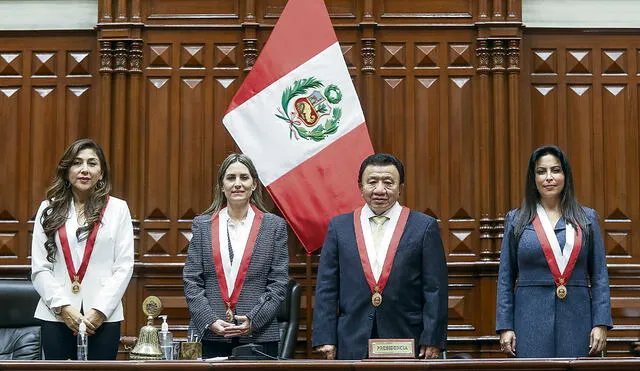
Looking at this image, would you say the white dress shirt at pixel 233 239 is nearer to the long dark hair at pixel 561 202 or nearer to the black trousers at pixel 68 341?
the black trousers at pixel 68 341

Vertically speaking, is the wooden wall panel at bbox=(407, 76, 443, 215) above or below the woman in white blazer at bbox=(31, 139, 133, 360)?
above

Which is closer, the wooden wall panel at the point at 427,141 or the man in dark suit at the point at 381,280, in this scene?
the man in dark suit at the point at 381,280

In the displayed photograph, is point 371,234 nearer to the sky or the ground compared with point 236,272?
nearer to the sky

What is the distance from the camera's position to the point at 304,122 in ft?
24.0

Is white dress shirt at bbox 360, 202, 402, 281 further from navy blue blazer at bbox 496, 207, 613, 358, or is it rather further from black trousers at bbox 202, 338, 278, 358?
black trousers at bbox 202, 338, 278, 358

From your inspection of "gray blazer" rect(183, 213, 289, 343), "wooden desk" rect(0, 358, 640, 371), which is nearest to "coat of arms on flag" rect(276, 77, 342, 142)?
"gray blazer" rect(183, 213, 289, 343)

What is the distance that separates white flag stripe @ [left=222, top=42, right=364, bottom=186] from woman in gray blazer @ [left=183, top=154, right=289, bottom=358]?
128cm

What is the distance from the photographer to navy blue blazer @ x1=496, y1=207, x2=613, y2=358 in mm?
5387

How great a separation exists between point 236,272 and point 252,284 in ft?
0.35

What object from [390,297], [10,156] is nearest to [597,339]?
[390,297]

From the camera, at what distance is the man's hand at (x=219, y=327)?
5508 mm

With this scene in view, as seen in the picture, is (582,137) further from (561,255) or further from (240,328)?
(240,328)

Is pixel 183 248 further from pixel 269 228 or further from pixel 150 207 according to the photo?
pixel 269 228

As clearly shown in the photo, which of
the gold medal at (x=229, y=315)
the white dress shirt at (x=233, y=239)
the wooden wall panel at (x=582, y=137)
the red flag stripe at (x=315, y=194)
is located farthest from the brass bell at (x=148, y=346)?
the wooden wall panel at (x=582, y=137)
